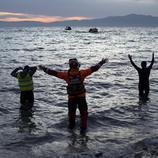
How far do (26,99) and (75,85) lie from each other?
446 cm

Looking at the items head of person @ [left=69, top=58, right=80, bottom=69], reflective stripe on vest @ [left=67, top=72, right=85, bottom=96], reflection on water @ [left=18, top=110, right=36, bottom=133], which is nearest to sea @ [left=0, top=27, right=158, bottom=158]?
reflection on water @ [left=18, top=110, right=36, bottom=133]

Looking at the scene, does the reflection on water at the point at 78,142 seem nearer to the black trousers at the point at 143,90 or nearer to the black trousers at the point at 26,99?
the black trousers at the point at 26,99

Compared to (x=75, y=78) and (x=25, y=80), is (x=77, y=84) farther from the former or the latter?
(x=25, y=80)

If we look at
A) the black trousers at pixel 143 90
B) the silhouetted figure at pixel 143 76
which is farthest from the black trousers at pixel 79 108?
the black trousers at pixel 143 90

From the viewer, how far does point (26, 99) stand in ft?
50.4

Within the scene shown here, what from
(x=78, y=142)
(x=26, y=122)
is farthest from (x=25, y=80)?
(x=78, y=142)

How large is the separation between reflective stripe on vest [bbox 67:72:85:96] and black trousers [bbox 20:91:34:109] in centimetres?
395

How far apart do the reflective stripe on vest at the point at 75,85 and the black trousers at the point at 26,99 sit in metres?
3.95

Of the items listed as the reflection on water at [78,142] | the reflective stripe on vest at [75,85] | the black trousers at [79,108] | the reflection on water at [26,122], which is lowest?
the reflection on water at [26,122]

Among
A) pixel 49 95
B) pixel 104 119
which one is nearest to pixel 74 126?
pixel 104 119

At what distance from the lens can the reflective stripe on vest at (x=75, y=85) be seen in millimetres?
11359

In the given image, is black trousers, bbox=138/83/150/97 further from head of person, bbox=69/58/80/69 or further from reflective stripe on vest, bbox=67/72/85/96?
head of person, bbox=69/58/80/69

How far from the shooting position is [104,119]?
14.4 m

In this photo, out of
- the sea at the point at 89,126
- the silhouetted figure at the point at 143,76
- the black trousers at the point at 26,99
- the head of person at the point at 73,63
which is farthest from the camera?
the silhouetted figure at the point at 143,76
